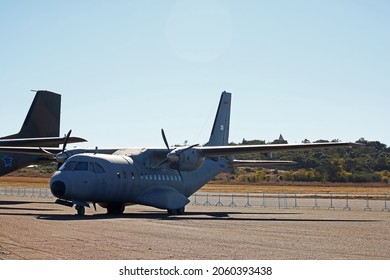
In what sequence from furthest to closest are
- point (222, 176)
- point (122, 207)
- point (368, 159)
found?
point (368, 159), point (222, 176), point (122, 207)

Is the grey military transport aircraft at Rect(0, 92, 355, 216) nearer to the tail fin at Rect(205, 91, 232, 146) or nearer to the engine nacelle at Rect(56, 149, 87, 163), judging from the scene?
the engine nacelle at Rect(56, 149, 87, 163)

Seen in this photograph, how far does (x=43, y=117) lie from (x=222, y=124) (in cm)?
1473

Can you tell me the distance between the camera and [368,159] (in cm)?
13862

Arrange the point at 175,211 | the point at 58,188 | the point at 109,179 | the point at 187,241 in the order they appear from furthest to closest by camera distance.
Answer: the point at 175,211 < the point at 109,179 < the point at 58,188 < the point at 187,241

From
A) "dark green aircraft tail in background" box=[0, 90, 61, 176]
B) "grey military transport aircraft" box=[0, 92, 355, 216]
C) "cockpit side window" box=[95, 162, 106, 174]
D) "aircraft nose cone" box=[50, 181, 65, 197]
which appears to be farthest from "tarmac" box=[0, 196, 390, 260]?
"dark green aircraft tail in background" box=[0, 90, 61, 176]

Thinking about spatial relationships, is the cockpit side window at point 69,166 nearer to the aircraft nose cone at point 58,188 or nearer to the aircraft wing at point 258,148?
the aircraft nose cone at point 58,188

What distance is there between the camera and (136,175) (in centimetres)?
3328

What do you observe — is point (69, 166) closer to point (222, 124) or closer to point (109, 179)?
point (109, 179)

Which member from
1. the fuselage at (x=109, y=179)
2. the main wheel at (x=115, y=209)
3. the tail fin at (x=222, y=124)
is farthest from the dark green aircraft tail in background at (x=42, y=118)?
the main wheel at (x=115, y=209)

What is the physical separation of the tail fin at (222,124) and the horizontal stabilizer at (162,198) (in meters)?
7.27

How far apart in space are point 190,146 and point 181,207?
3.46m

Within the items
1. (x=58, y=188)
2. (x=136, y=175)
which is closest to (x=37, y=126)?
(x=136, y=175)
